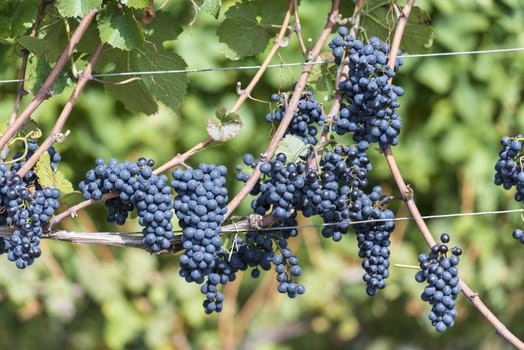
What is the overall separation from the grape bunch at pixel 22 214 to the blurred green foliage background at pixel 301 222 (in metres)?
1.49

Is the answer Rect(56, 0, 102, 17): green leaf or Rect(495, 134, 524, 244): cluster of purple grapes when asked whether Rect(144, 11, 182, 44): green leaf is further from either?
Rect(495, 134, 524, 244): cluster of purple grapes

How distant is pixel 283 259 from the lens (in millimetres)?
1364

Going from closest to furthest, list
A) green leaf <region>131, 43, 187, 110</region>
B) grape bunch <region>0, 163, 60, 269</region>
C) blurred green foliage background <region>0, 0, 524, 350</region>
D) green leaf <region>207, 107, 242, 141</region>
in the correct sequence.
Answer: grape bunch <region>0, 163, 60, 269</region> → green leaf <region>207, 107, 242, 141</region> → green leaf <region>131, 43, 187, 110</region> → blurred green foliage background <region>0, 0, 524, 350</region>

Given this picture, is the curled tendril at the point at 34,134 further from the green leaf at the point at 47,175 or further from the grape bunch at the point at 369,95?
the grape bunch at the point at 369,95

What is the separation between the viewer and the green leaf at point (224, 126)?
53.9 inches

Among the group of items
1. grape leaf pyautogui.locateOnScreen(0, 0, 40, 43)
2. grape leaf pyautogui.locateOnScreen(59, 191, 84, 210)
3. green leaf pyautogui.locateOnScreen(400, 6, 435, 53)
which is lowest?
grape leaf pyautogui.locateOnScreen(59, 191, 84, 210)

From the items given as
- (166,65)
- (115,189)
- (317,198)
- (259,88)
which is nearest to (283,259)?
(317,198)

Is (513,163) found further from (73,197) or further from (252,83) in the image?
(73,197)

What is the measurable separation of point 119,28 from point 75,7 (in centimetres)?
9

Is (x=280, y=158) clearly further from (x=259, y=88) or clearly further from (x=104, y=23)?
(x=259, y=88)

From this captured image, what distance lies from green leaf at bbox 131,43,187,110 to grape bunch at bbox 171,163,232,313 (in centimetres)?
30

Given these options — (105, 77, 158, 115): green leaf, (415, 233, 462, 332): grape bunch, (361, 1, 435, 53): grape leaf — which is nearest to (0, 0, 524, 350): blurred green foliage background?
(105, 77, 158, 115): green leaf

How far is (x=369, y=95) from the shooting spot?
1323mm

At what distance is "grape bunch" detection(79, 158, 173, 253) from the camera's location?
128 centimetres
